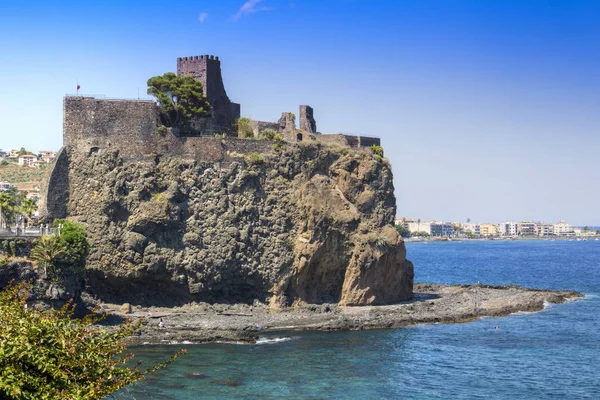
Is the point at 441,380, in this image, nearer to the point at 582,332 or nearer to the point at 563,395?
the point at 563,395

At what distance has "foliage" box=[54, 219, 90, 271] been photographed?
2173 inches

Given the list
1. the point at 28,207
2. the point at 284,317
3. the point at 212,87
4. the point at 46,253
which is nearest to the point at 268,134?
the point at 212,87

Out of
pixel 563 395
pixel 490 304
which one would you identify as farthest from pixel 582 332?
pixel 563 395

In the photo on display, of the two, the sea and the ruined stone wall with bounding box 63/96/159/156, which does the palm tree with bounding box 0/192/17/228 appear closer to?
the ruined stone wall with bounding box 63/96/159/156

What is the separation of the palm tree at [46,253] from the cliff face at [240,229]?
617 centimetres

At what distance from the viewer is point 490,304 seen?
73375 mm

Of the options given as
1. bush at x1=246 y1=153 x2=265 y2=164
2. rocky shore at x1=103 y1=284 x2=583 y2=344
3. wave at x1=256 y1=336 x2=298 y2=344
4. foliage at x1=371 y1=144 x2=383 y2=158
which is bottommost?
wave at x1=256 y1=336 x2=298 y2=344

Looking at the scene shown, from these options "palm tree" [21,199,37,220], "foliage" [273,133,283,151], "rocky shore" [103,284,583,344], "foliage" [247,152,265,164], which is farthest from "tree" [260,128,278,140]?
"palm tree" [21,199,37,220]

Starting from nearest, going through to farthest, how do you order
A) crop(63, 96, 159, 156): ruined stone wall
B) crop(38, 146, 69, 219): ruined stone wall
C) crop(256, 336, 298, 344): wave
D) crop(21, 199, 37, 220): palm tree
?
crop(256, 336, 298, 344): wave → crop(38, 146, 69, 219): ruined stone wall → crop(21, 199, 37, 220): palm tree → crop(63, 96, 159, 156): ruined stone wall

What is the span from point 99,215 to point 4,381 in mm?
→ 42831

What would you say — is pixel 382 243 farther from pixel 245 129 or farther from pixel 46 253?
pixel 46 253

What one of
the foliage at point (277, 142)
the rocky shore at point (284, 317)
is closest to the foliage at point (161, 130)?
the foliage at point (277, 142)

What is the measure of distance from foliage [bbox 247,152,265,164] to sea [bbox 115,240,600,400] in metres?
15.9

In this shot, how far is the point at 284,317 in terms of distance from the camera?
61.5 metres
